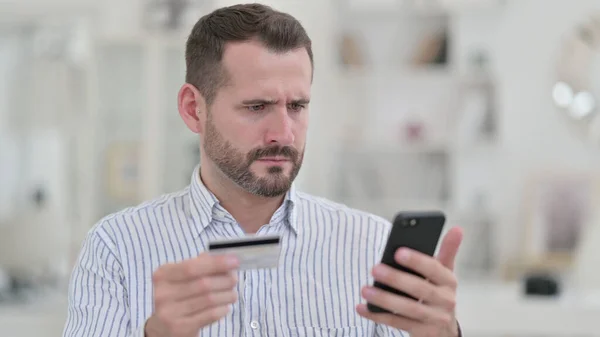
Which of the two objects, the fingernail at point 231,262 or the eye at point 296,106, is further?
the eye at point 296,106

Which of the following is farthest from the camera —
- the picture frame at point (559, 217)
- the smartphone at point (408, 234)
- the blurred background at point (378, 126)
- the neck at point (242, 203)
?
the picture frame at point (559, 217)

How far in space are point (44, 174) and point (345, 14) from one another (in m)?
1.80

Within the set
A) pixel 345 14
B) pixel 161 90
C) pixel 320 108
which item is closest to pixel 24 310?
pixel 161 90

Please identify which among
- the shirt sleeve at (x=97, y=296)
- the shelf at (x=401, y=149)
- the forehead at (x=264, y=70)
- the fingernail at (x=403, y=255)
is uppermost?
the forehead at (x=264, y=70)

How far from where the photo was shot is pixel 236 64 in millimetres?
1518

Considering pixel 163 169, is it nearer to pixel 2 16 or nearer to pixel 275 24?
pixel 2 16

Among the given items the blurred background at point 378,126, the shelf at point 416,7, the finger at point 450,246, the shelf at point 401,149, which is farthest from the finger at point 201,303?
the shelf at point 416,7

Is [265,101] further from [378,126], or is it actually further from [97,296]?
[378,126]

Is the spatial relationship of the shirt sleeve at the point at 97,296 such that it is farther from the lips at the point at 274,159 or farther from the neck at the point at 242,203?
the lips at the point at 274,159

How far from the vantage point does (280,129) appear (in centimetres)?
147

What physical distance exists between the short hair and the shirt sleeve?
335mm

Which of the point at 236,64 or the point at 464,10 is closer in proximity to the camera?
the point at 236,64

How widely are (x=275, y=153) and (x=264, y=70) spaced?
0.14 meters

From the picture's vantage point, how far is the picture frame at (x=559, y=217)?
4.30 metres
